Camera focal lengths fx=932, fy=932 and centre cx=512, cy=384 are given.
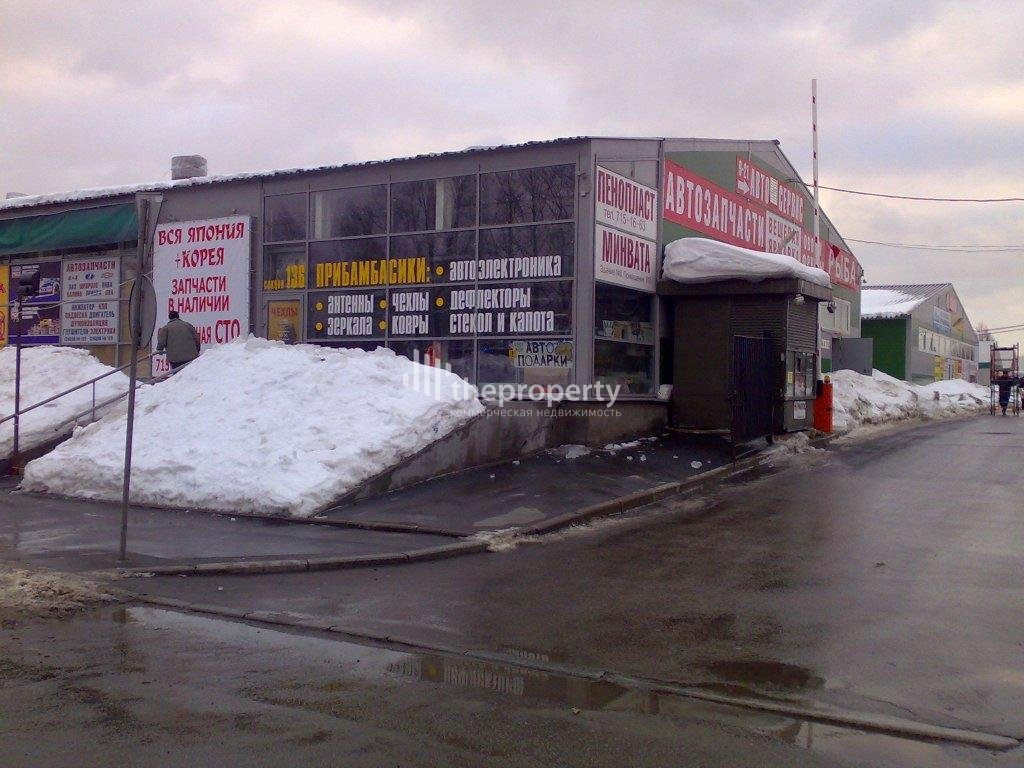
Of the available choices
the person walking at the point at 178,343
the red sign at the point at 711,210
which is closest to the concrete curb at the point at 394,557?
the person walking at the point at 178,343

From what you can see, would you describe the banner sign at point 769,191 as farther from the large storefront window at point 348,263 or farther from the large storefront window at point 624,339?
the large storefront window at point 348,263

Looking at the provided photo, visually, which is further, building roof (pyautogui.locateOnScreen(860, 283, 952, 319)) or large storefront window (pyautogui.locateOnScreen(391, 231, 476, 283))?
building roof (pyautogui.locateOnScreen(860, 283, 952, 319))

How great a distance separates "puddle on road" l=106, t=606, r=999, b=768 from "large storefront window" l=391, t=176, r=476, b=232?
1170 cm

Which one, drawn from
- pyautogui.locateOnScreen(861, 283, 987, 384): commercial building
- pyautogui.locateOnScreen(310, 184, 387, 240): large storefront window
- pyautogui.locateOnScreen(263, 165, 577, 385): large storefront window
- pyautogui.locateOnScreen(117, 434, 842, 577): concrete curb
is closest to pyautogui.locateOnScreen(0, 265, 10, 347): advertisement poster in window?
pyautogui.locateOnScreen(263, 165, 577, 385): large storefront window

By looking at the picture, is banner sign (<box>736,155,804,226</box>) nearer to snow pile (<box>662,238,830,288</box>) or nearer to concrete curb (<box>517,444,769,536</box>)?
snow pile (<box>662,238,830,288</box>)

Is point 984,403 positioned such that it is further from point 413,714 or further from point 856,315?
point 413,714

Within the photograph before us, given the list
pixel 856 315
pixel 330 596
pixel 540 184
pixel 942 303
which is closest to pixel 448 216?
pixel 540 184

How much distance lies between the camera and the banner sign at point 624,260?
16672mm

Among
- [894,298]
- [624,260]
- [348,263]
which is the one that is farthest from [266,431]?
[894,298]

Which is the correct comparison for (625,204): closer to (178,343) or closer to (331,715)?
(178,343)

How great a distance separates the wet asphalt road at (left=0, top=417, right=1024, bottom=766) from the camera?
4711 millimetres

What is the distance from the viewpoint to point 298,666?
5.98m

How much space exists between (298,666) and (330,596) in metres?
2.00

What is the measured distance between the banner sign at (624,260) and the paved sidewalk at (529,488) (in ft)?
10.5
